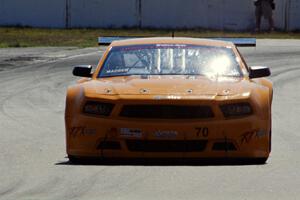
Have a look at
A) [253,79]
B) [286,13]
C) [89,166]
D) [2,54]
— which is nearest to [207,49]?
[253,79]

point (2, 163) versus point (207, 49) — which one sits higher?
point (207, 49)

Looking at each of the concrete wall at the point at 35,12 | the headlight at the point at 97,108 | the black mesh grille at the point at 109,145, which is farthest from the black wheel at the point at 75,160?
the concrete wall at the point at 35,12

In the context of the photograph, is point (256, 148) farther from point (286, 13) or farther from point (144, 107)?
point (286, 13)

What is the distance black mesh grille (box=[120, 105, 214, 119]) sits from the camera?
30.2ft

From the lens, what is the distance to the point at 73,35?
3397cm

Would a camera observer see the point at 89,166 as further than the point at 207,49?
No

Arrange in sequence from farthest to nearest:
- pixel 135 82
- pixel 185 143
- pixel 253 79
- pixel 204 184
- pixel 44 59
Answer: pixel 44 59 → pixel 253 79 → pixel 135 82 → pixel 185 143 → pixel 204 184

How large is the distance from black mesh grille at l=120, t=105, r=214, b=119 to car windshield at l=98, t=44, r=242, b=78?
120 centimetres

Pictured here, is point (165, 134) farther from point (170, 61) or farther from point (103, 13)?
point (103, 13)

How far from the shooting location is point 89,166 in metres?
9.54

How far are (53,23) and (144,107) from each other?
91.3 feet

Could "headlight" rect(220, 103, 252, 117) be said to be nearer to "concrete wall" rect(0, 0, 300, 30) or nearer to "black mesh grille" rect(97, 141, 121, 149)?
"black mesh grille" rect(97, 141, 121, 149)

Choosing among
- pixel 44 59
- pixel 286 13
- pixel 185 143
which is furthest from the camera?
pixel 286 13

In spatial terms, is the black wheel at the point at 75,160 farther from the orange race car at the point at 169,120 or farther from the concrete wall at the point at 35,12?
the concrete wall at the point at 35,12
